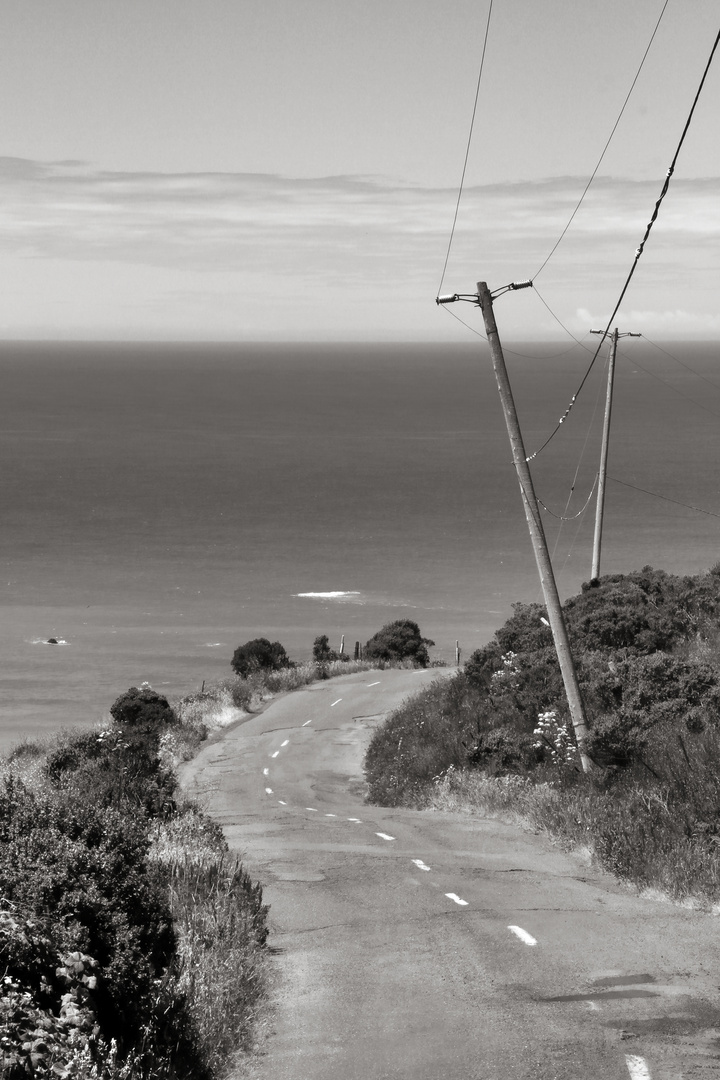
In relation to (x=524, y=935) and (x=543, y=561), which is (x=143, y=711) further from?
(x=524, y=935)

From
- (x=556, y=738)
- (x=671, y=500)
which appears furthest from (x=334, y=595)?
(x=556, y=738)

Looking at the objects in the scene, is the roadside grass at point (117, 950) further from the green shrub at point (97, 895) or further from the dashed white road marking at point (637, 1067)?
the dashed white road marking at point (637, 1067)

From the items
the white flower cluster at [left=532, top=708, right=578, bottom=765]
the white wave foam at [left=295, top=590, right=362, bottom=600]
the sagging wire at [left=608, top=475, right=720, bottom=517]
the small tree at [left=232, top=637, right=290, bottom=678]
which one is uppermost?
the sagging wire at [left=608, top=475, right=720, bottom=517]

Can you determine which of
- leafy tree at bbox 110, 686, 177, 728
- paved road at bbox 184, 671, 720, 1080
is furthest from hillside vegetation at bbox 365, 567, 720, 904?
leafy tree at bbox 110, 686, 177, 728

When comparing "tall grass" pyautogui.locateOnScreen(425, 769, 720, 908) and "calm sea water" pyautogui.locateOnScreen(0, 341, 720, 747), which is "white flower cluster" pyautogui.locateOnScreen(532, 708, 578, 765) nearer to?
"tall grass" pyautogui.locateOnScreen(425, 769, 720, 908)

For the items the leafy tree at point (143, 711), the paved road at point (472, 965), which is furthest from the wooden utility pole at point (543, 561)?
the leafy tree at point (143, 711)

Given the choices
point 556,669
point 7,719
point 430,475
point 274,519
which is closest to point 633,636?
point 556,669

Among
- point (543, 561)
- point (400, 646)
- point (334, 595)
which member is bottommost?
point (543, 561)
